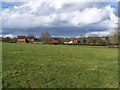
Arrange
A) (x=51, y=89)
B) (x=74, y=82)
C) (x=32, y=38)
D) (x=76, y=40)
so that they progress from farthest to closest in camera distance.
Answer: (x=76, y=40), (x=32, y=38), (x=74, y=82), (x=51, y=89)

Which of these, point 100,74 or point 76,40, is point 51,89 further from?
point 76,40

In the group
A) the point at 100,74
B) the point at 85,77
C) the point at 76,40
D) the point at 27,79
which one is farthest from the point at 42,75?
the point at 76,40

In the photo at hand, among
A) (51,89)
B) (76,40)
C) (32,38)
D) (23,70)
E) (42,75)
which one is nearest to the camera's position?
(51,89)

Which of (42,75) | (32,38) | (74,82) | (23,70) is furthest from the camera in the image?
A: (32,38)

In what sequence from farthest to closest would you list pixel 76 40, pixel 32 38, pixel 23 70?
pixel 76 40
pixel 32 38
pixel 23 70

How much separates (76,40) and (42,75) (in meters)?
126

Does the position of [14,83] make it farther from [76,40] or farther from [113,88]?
[76,40]

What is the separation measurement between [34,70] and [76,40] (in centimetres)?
12453

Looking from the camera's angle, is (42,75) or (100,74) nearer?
(42,75)

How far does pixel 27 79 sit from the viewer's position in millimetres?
15438

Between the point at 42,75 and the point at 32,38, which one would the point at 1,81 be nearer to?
the point at 42,75

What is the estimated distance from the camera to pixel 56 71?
→ 60.4ft

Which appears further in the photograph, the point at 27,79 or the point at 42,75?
the point at 42,75

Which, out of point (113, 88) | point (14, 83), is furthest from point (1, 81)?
point (113, 88)
